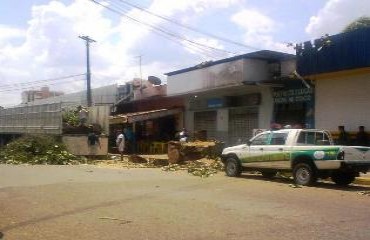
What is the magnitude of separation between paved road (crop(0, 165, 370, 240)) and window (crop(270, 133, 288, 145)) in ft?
4.17

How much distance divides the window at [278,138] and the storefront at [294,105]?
6.30m

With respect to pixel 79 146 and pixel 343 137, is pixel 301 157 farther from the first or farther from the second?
pixel 79 146

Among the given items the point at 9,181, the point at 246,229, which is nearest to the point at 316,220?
the point at 246,229

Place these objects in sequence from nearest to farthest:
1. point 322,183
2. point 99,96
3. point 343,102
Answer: point 322,183, point 343,102, point 99,96

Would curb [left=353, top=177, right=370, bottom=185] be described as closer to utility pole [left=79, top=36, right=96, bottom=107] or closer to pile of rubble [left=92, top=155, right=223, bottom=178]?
pile of rubble [left=92, top=155, right=223, bottom=178]

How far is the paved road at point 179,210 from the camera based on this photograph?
324 inches

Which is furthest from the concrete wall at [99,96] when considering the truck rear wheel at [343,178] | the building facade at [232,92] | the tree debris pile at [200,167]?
the truck rear wheel at [343,178]

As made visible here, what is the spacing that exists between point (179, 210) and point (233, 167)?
8154 millimetres

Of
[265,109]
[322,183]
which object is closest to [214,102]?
[265,109]

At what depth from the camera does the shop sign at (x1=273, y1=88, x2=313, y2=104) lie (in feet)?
76.7

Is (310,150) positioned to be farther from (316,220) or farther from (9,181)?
(9,181)

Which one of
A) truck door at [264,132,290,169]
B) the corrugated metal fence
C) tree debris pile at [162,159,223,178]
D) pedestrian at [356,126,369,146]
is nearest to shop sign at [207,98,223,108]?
tree debris pile at [162,159,223,178]

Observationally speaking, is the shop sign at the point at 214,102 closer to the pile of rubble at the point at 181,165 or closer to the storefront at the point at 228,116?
the storefront at the point at 228,116

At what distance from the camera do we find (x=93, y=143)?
96.3 feet
